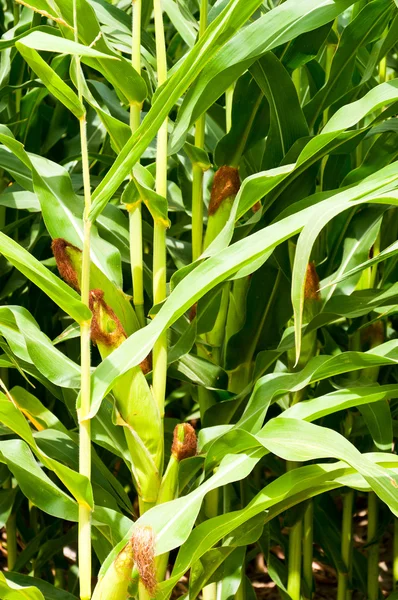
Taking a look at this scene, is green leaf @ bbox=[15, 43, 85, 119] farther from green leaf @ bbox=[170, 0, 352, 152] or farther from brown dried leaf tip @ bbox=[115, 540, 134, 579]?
brown dried leaf tip @ bbox=[115, 540, 134, 579]

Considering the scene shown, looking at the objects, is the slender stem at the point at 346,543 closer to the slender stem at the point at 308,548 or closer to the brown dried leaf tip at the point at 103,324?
the slender stem at the point at 308,548

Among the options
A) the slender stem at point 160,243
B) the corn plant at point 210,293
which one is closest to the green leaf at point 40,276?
the corn plant at point 210,293

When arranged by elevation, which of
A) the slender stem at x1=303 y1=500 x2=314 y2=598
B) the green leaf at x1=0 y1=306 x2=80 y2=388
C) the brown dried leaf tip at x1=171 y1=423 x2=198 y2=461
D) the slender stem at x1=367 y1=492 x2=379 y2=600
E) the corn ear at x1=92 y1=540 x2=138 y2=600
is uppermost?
the green leaf at x1=0 y1=306 x2=80 y2=388

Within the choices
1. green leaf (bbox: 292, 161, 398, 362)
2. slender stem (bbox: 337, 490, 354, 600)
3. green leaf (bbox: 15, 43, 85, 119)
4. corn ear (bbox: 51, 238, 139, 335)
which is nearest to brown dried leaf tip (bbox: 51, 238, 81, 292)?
corn ear (bbox: 51, 238, 139, 335)

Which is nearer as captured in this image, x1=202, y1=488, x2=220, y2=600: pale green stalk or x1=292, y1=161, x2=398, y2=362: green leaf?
x1=292, y1=161, x2=398, y2=362: green leaf

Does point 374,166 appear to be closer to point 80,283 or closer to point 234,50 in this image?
point 234,50

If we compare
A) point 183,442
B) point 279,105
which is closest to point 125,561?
point 183,442

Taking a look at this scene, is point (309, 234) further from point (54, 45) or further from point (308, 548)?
point (308, 548)

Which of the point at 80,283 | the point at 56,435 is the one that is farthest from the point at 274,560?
the point at 80,283
